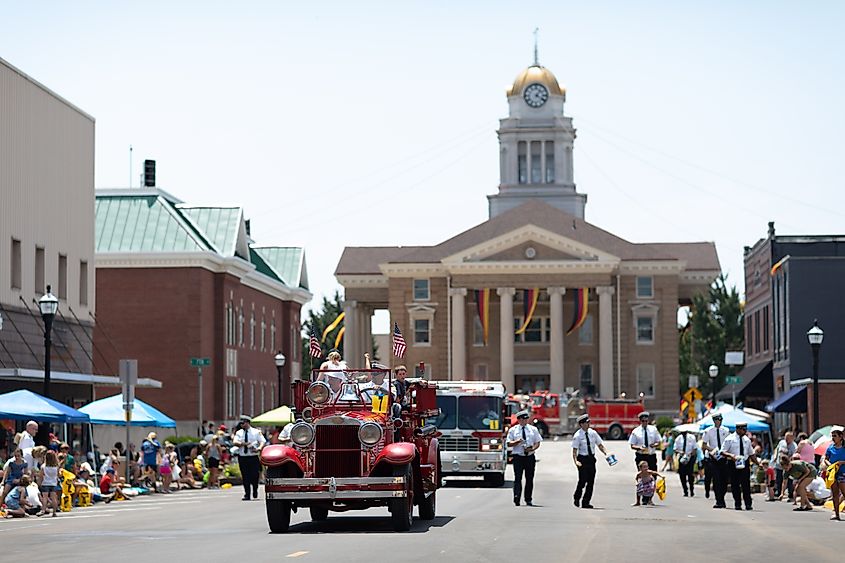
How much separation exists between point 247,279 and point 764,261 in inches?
1043

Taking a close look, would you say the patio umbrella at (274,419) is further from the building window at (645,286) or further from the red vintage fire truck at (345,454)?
the building window at (645,286)

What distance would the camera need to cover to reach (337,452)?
72.8 ft

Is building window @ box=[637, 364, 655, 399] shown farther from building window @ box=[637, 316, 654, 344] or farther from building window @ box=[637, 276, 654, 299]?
building window @ box=[637, 276, 654, 299]

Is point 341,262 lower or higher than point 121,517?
higher

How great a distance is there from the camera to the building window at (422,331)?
109m

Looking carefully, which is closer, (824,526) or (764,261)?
(824,526)

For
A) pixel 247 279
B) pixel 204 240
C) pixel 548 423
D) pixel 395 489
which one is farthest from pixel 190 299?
pixel 395 489

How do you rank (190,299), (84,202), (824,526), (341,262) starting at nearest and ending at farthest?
1. (824,526)
2. (84,202)
3. (190,299)
4. (341,262)

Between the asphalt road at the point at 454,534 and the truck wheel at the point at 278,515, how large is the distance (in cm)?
16

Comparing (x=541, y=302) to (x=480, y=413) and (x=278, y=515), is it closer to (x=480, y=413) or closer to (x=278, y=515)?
(x=480, y=413)

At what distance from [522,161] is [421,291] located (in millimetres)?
39883

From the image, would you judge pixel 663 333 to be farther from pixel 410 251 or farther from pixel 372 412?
pixel 372 412

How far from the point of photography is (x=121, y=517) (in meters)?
28.4

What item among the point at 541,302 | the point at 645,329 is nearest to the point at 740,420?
the point at 645,329
